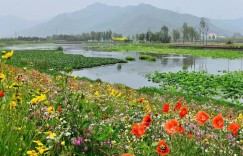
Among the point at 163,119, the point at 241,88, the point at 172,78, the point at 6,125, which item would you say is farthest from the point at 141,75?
the point at 6,125

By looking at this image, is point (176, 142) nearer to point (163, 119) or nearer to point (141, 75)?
point (163, 119)

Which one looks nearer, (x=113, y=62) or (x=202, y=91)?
(x=202, y=91)

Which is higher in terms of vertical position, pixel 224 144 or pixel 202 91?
pixel 224 144

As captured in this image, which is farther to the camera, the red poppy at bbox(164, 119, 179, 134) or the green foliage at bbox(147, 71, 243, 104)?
the green foliage at bbox(147, 71, 243, 104)

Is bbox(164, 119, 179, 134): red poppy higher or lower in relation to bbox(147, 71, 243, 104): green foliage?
A: higher

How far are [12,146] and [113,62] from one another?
38379mm

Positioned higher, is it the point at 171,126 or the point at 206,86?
the point at 171,126

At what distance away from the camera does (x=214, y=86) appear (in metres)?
→ 21.5

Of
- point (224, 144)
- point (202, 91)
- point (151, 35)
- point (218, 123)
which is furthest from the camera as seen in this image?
point (151, 35)

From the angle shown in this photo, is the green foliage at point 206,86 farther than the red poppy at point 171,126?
Yes

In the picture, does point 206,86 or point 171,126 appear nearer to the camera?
point 171,126

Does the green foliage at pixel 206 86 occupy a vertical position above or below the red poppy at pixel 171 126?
below

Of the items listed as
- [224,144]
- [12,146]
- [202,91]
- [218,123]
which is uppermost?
[218,123]

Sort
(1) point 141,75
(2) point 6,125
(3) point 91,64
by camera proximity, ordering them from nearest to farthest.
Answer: (2) point 6,125 → (1) point 141,75 → (3) point 91,64
